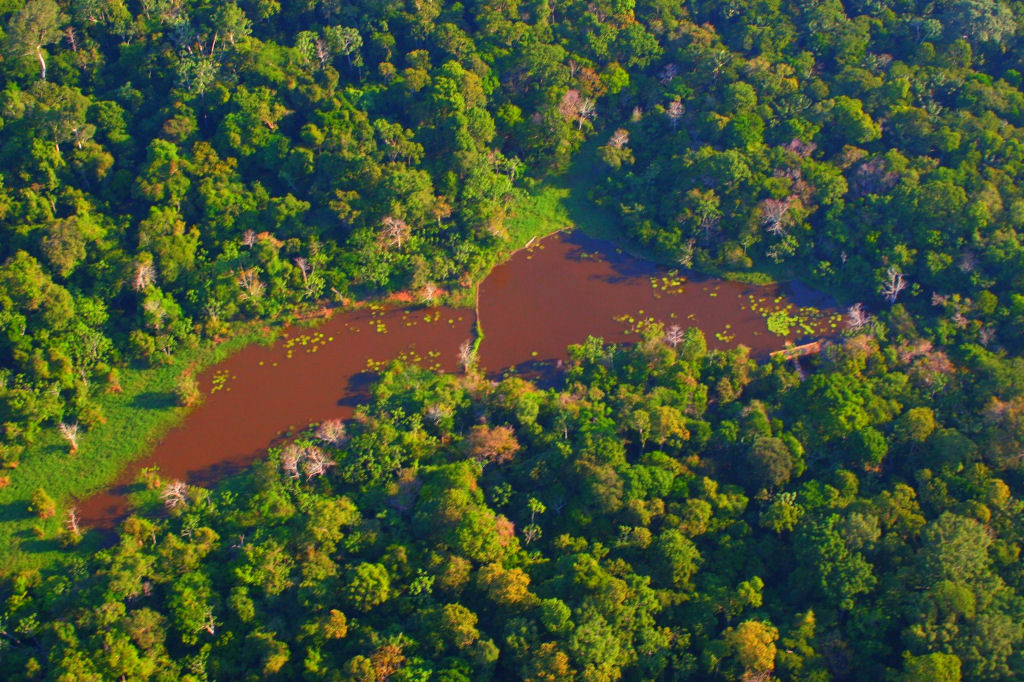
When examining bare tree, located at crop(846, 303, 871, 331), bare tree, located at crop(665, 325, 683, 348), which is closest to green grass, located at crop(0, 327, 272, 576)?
bare tree, located at crop(665, 325, 683, 348)

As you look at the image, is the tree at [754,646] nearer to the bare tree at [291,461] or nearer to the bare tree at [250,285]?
the bare tree at [291,461]

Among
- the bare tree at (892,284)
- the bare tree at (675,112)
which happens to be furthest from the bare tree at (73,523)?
the bare tree at (892,284)

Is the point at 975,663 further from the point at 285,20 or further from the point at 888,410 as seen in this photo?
the point at 285,20

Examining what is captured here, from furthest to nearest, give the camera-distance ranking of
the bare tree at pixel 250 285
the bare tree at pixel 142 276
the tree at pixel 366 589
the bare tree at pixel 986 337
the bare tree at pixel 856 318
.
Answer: the bare tree at pixel 250 285, the bare tree at pixel 856 318, the bare tree at pixel 142 276, the bare tree at pixel 986 337, the tree at pixel 366 589

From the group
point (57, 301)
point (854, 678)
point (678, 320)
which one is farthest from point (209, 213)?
point (854, 678)

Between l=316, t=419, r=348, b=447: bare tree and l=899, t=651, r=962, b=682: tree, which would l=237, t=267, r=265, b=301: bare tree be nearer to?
l=316, t=419, r=348, b=447: bare tree

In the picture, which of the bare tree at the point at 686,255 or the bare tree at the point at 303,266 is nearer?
the bare tree at the point at 303,266

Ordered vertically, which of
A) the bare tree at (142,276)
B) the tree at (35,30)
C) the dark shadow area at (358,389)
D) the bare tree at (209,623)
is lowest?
the bare tree at (209,623)

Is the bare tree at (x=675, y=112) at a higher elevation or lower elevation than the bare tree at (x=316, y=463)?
higher

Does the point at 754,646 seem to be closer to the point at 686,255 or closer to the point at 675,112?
the point at 686,255
